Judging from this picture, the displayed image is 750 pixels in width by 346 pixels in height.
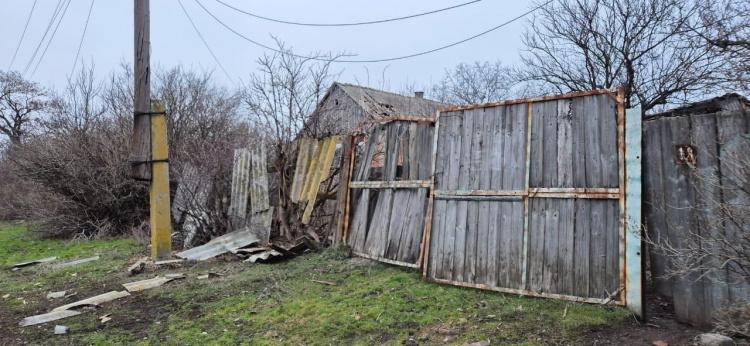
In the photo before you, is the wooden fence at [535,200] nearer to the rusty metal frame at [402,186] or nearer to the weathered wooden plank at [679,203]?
the rusty metal frame at [402,186]

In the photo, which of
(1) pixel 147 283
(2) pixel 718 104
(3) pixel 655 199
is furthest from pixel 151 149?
(2) pixel 718 104

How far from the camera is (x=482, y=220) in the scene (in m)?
5.04

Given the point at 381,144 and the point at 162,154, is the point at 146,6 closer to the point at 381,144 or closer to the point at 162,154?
the point at 162,154

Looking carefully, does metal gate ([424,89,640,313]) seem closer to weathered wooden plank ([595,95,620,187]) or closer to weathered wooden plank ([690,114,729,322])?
weathered wooden plank ([595,95,620,187])

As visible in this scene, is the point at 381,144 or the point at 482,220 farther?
the point at 381,144

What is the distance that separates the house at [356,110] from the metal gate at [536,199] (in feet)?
9.11

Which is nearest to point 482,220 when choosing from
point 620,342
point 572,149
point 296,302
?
point 572,149

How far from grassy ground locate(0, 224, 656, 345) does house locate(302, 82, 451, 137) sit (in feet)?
9.59

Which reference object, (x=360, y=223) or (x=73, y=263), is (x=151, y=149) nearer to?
(x=73, y=263)

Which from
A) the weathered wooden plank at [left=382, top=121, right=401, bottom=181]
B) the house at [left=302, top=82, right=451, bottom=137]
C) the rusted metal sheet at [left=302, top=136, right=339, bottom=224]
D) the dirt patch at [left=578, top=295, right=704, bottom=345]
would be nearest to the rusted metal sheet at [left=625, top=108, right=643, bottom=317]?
the dirt patch at [left=578, top=295, right=704, bottom=345]

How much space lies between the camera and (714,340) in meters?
3.07

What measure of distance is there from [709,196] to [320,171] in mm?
5348

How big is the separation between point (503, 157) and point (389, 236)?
2.02 metres

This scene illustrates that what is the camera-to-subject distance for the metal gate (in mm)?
4125
